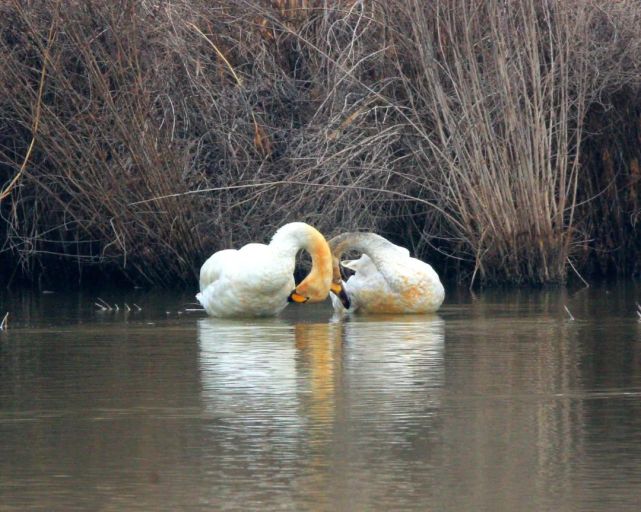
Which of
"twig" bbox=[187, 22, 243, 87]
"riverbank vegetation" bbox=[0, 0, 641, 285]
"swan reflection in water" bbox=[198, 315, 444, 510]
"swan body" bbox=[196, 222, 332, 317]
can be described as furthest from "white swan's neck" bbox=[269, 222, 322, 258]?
"twig" bbox=[187, 22, 243, 87]

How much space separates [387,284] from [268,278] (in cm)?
107

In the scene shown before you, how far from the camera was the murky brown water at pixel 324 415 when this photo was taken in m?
5.42

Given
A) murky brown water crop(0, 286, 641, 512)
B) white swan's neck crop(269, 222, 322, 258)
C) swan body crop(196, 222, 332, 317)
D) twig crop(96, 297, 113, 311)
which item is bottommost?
murky brown water crop(0, 286, 641, 512)

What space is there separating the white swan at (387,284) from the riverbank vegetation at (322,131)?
69.4 inches

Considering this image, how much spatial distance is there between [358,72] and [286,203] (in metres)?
1.53

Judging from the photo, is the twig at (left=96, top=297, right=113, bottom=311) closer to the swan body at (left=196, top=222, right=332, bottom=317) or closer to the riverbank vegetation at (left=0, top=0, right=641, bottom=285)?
the riverbank vegetation at (left=0, top=0, right=641, bottom=285)

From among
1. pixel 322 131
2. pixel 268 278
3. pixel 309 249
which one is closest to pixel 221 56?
pixel 322 131

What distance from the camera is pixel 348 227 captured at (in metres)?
14.5

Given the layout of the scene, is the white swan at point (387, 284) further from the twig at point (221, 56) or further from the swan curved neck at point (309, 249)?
the twig at point (221, 56)

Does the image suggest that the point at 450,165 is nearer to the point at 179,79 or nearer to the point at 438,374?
the point at 179,79

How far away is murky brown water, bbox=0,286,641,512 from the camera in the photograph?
5.42 metres

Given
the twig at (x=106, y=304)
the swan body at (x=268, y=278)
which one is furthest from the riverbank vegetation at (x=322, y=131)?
the swan body at (x=268, y=278)

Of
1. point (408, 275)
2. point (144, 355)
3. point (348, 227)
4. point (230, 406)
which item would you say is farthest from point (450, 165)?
point (230, 406)

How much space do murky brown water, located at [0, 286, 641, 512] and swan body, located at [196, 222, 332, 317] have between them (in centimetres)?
26
